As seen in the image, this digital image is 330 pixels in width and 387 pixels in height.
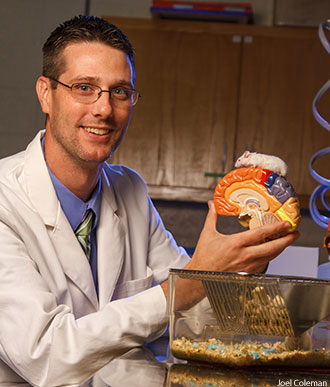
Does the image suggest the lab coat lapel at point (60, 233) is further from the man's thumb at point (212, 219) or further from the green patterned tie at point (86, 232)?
the man's thumb at point (212, 219)

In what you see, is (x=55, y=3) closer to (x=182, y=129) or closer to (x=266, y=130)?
(x=182, y=129)

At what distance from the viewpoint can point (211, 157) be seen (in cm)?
311

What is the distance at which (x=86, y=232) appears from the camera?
1.33m

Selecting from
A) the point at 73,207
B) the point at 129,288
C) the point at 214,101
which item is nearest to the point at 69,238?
the point at 73,207

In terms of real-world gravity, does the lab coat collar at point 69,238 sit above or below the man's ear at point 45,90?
below

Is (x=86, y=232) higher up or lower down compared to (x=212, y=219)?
lower down

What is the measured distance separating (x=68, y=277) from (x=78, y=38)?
1.79ft

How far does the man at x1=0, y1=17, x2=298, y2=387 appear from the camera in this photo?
95 cm

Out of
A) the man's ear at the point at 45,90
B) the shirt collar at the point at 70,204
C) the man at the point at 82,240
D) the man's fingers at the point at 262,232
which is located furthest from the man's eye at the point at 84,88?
the man's fingers at the point at 262,232

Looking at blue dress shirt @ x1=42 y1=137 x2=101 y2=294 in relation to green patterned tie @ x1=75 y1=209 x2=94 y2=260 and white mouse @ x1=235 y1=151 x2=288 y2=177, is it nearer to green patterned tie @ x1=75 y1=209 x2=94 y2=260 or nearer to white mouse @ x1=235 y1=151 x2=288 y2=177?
green patterned tie @ x1=75 y1=209 x2=94 y2=260

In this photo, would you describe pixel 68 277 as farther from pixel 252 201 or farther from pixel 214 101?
pixel 214 101

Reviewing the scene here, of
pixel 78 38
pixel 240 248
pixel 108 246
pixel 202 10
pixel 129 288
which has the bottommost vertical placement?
pixel 129 288

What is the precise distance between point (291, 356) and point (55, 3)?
3088mm

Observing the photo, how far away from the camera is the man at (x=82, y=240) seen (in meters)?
0.95
